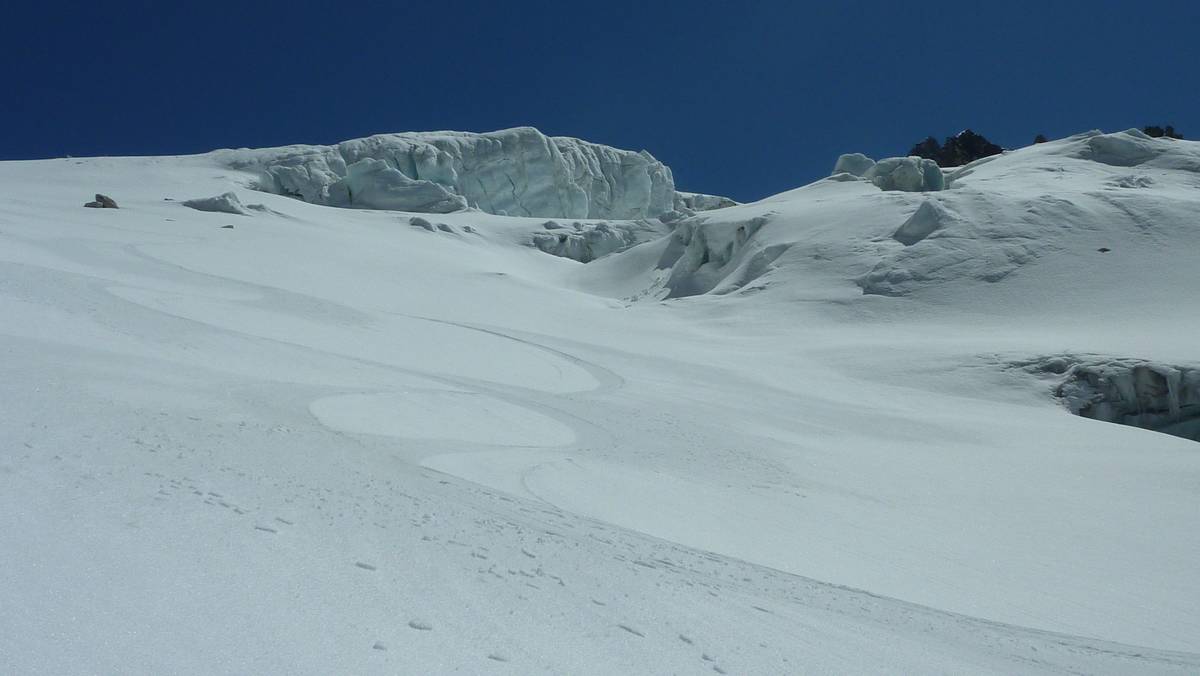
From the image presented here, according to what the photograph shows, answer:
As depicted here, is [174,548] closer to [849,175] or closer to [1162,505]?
[1162,505]

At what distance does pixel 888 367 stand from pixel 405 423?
14.2m

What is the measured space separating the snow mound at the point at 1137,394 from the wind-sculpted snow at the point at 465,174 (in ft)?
157

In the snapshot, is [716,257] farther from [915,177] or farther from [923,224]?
[915,177]

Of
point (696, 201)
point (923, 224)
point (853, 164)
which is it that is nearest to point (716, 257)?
point (923, 224)

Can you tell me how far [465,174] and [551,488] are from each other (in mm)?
67608

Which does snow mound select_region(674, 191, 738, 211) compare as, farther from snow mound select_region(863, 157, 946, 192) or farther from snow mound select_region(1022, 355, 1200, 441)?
snow mound select_region(1022, 355, 1200, 441)

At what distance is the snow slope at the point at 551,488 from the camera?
3578 millimetres

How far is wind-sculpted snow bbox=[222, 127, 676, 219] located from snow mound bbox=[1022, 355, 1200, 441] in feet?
157

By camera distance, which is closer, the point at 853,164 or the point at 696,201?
the point at 853,164

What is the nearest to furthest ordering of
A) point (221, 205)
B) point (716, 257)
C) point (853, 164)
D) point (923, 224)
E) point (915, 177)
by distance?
point (923, 224)
point (716, 257)
point (221, 205)
point (915, 177)
point (853, 164)

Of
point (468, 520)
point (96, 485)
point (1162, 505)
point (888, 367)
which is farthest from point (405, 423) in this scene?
point (888, 367)

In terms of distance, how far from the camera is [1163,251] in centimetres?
2623

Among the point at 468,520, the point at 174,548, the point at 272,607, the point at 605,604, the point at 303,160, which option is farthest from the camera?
the point at 303,160

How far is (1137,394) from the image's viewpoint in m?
17.1
